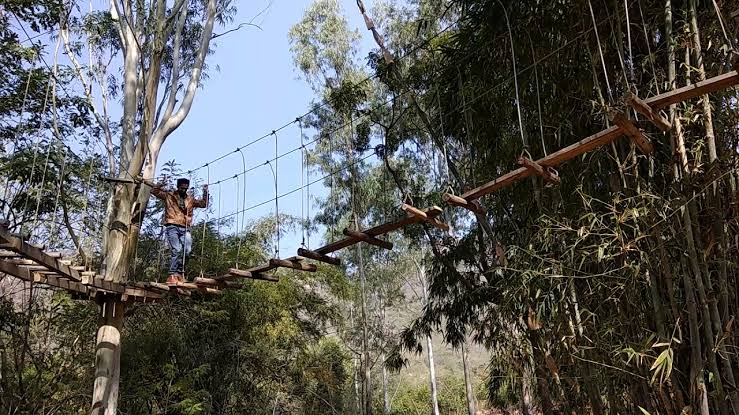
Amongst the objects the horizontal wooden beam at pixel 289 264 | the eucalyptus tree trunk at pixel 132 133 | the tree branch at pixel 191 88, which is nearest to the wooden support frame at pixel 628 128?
the horizontal wooden beam at pixel 289 264

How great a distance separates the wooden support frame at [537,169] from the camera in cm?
215

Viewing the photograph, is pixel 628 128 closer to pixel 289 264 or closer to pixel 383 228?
pixel 383 228

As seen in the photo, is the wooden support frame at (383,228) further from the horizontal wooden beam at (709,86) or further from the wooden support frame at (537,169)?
the horizontal wooden beam at (709,86)

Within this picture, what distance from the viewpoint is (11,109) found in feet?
15.7

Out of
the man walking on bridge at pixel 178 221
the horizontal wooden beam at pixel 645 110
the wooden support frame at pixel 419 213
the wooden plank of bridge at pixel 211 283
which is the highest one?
the man walking on bridge at pixel 178 221

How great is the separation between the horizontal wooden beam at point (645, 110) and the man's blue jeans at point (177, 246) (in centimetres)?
304

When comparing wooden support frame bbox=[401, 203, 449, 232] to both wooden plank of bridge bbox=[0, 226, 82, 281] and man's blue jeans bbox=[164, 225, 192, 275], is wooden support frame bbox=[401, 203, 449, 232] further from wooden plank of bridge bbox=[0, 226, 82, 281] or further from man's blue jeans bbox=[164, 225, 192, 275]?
man's blue jeans bbox=[164, 225, 192, 275]

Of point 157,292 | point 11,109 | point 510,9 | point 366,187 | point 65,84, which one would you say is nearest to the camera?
point 510,9

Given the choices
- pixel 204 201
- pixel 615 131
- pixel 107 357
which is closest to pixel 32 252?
pixel 204 201

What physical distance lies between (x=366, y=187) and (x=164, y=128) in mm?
5134

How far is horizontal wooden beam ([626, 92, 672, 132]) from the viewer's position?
72.1 inches

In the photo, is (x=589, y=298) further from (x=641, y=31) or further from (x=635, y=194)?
(x=641, y=31)

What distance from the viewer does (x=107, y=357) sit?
411cm

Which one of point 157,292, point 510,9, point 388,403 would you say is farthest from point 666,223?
point 388,403
